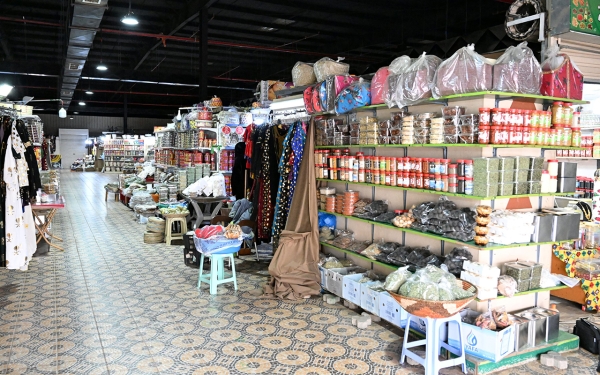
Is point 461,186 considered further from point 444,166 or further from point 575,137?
point 575,137

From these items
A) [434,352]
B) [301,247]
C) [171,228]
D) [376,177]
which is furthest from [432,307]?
[171,228]

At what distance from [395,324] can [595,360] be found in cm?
164

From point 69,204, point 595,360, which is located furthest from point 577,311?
point 69,204

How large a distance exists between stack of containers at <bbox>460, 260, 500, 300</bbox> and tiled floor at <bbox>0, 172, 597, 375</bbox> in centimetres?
62

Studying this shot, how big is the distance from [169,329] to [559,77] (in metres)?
4.26

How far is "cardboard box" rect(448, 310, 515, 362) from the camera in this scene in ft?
11.6

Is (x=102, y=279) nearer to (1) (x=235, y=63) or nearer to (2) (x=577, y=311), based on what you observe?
(2) (x=577, y=311)

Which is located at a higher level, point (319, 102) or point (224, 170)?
point (319, 102)

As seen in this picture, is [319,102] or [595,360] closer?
[595,360]

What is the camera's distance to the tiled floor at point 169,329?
12.0 ft

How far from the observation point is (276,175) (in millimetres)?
6570

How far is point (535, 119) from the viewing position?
402 centimetres

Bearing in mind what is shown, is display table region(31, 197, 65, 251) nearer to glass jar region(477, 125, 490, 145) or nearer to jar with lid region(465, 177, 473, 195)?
jar with lid region(465, 177, 473, 195)

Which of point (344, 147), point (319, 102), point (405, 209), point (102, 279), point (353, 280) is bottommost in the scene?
point (102, 279)
